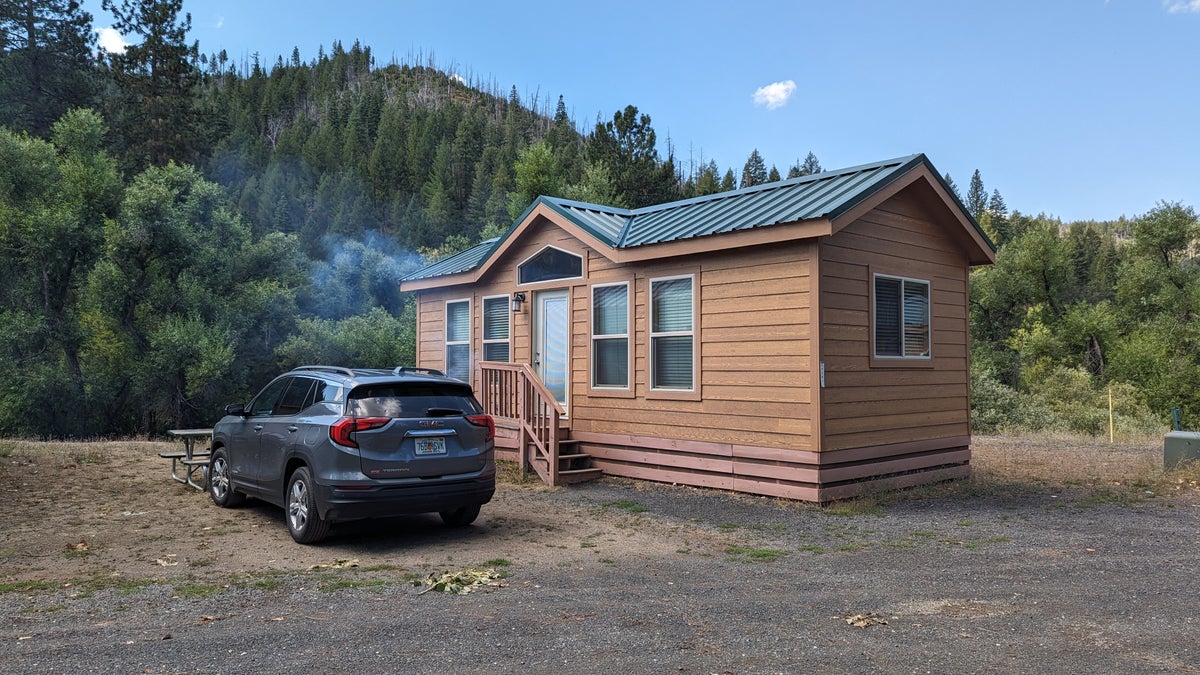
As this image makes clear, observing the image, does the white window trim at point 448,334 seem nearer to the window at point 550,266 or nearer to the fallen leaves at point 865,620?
the window at point 550,266

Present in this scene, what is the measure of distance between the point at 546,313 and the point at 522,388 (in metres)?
1.70

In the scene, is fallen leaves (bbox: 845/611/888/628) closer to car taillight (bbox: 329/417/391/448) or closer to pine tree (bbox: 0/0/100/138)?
car taillight (bbox: 329/417/391/448)

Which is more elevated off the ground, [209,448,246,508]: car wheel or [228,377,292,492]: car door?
[228,377,292,492]: car door

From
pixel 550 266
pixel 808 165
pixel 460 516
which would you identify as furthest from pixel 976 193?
pixel 460 516

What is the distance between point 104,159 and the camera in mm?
26156

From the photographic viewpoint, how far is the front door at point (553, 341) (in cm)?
1193

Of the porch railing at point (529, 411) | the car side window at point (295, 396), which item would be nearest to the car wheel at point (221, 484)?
the car side window at point (295, 396)

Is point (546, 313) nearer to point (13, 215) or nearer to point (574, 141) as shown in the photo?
point (13, 215)

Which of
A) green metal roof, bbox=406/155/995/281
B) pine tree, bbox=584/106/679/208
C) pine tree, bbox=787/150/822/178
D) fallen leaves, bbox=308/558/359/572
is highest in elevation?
pine tree, bbox=787/150/822/178

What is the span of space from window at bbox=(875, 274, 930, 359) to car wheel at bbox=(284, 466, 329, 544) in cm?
661

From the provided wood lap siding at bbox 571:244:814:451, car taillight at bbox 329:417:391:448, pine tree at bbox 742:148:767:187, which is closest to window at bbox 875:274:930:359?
wood lap siding at bbox 571:244:814:451

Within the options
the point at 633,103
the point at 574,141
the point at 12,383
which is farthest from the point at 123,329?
the point at 574,141

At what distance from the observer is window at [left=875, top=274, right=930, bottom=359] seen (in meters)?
9.88

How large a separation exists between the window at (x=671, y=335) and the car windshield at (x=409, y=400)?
3585 millimetres
